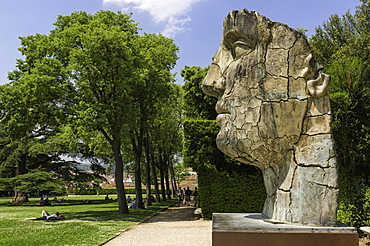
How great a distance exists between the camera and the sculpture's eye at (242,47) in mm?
5688

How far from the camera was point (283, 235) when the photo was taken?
479 cm

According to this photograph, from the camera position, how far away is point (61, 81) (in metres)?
18.1

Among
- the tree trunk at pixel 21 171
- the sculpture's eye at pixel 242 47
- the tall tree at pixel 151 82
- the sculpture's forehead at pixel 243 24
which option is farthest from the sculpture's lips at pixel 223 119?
the tree trunk at pixel 21 171

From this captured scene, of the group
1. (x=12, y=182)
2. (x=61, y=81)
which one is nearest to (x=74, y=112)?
(x=61, y=81)

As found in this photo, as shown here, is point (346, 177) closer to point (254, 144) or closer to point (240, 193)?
point (240, 193)

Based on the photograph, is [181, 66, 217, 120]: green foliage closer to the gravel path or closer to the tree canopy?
the tree canopy

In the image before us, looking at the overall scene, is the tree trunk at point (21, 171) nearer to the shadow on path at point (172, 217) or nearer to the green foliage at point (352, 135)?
the shadow on path at point (172, 217)

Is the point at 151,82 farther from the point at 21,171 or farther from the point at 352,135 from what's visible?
the point at 21,171

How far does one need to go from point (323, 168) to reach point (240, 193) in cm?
1147

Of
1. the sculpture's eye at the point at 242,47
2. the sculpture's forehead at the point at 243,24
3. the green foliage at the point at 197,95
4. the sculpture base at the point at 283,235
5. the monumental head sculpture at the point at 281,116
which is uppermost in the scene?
the green foliage at the point at 197,95

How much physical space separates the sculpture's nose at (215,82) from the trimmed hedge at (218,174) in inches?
378

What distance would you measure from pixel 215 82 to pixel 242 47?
77cm

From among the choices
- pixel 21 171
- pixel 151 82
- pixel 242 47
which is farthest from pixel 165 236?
pixel 21 171

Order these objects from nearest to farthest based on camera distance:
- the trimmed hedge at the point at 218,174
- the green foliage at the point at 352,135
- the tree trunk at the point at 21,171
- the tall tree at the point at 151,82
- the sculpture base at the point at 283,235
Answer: the sculpture base at the point at 283,235, the green foliage at the point at 352,135, the trimmed hedge at the point at 218,174, the tall tree at the point at 151,82, the tree trunk at the point at 21,171
